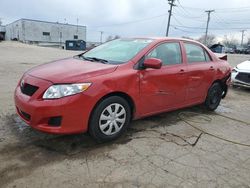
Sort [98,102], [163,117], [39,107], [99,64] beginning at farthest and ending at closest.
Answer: [163,117]
[99,64]
[98,102]
[39,107]

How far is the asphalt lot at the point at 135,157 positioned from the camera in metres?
2.80

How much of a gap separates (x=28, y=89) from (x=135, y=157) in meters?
1.70

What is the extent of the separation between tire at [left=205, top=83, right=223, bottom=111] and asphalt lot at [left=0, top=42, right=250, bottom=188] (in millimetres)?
874

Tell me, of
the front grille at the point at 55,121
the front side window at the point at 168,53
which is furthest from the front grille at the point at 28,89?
the front side window at the point at 168,53

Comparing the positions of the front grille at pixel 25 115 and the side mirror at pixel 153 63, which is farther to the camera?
the side mirror at pixel 153 63

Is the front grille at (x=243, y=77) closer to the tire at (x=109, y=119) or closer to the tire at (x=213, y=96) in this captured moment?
the tire at (x=213, y=96)

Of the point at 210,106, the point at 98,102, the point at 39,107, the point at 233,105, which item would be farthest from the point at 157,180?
the point at 233,105

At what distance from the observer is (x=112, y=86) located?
347cm

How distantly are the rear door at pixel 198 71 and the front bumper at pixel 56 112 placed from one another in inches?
91.8

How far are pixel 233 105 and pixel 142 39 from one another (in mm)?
3485

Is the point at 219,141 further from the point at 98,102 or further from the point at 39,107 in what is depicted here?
the point at 39,107

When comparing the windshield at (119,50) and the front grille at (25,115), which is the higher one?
the windshield at (119,50)

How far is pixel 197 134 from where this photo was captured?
4.24m

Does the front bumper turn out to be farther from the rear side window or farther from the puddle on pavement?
the rear side window
